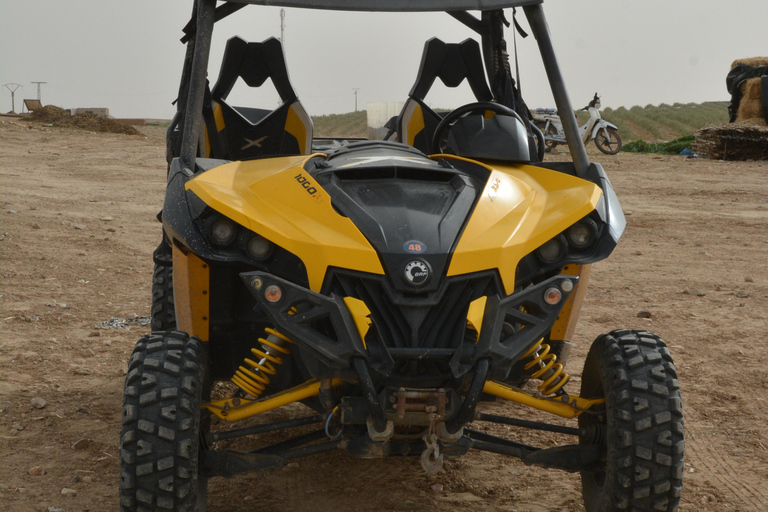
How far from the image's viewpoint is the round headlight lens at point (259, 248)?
9.87 ft

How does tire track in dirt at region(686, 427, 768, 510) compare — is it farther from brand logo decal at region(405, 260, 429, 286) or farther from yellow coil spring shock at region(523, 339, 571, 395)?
brand logo decal at region(405, 260, 429, 286)

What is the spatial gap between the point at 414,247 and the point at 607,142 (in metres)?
18.0

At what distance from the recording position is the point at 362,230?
2.88 m

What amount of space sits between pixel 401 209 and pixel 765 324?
14.9 ft

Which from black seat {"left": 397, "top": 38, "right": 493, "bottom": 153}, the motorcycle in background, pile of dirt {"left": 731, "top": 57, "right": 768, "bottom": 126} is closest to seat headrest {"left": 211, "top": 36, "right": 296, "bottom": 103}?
black seat {"left": 397, "top": 38, "right": 493, "bottom": 153}

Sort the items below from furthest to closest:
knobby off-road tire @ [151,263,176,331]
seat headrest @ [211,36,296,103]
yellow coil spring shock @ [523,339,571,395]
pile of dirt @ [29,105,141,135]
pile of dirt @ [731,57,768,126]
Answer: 1. pile of dirt @ [29,105,141,135]
2. pile of dirt @ [731,57,768,126]
3. seat headrest @ [211,36,296,103]
4. knobby off-road tire @ [151,263,176,331]
5. yellow coil spring shock @ [523,339,571,395]

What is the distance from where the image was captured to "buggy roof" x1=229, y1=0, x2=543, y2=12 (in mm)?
3447

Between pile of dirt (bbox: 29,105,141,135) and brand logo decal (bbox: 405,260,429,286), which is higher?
brand logo decal (bbox: 405,260,429,286)

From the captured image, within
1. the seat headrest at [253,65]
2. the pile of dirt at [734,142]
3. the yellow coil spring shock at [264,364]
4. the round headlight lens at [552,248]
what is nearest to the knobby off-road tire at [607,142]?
the pile of dirt at [734,142]

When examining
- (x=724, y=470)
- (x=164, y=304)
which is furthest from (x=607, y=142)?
(x=724, y=470)

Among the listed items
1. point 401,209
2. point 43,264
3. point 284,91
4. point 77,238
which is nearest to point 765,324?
point 284,91

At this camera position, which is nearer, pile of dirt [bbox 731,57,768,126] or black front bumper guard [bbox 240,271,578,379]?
black front bumper guard [bbox 240,271,578,379]

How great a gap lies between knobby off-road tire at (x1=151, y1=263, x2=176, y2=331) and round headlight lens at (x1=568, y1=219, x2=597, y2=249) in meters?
2.54

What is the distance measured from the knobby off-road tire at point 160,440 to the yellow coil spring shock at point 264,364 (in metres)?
0.28
